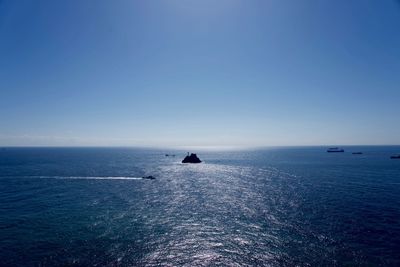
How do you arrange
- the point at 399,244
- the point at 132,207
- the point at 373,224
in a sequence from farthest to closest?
the point at 132,207
the point at 373,224
the point at 399,244

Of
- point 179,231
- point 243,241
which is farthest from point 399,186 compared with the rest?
point 179,231

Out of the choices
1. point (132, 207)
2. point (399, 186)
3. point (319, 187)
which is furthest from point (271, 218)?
point (399, 186)

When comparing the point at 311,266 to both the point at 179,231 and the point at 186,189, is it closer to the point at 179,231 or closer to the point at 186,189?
the point at 179,231

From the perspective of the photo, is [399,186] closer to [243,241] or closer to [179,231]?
[243,241]

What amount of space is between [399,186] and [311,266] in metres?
71.2

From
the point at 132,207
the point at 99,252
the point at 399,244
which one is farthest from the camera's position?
the point at 132,207

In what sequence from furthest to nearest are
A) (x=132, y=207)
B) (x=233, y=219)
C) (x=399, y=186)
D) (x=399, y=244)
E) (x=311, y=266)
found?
1. (x=399, y=186)
2. (x=132, y=207)
3. (x=233, y=219)
4. (x=399, y=244)
5. (x=311, y=266)

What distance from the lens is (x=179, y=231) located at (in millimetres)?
42844

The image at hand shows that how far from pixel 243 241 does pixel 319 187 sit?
54.1 metres

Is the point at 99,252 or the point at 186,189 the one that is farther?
the point at 186,189

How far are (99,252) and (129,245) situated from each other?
13.9ft

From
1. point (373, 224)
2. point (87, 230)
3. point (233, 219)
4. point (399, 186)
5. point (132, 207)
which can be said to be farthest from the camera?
point (399, 186)

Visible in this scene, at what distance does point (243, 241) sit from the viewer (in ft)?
127

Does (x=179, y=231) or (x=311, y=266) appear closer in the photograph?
(x=311, y=266)
